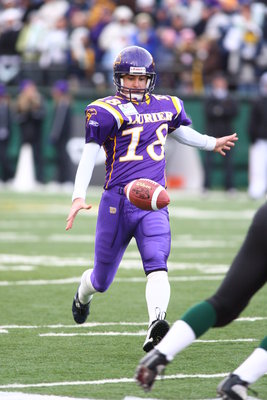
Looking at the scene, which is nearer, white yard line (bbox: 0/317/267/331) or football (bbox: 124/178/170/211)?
football (bbox: 124/178/170/211)

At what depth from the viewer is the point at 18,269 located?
9523 mm

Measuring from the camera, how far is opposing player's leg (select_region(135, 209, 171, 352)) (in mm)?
5746

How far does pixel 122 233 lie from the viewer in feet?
20.2

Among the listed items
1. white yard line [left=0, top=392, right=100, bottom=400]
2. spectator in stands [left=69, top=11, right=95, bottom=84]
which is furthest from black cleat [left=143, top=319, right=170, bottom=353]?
spectator in stands [left=69, top=11, right=95, bottom=84]

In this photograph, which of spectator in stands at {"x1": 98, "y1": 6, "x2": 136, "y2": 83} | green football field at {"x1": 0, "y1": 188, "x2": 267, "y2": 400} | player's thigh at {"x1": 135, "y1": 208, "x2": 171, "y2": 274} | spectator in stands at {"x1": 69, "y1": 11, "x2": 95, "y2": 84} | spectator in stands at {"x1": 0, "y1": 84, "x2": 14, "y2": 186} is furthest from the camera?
spectator in stands at {"x1": 69, "y1": 11, "x2": 95, "y2": 84}

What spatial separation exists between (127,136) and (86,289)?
956mm

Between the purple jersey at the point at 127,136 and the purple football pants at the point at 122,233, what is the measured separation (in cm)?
13

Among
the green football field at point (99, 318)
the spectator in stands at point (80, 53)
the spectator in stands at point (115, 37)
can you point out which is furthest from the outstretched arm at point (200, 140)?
the spectator in stands at point (80, 53)

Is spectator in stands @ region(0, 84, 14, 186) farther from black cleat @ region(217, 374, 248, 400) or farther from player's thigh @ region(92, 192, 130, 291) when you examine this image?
black cleat @ region(217, 374, 248, 400)

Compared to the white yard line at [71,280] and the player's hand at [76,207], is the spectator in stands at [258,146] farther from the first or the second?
the player's hand at [76,207]

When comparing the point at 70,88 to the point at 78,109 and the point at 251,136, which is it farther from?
the point at 251,136

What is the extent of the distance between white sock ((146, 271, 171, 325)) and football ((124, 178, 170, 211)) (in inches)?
15.0

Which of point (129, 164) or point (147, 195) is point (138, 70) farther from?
point (147, 195)

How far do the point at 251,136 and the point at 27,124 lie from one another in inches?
154
